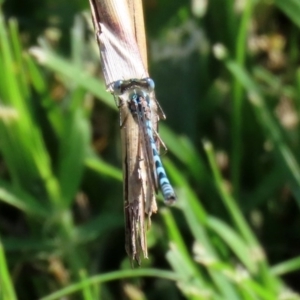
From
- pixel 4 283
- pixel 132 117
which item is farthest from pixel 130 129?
pixel 4 283

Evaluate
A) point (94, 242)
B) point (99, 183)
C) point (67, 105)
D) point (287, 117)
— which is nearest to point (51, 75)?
point (67, 105)

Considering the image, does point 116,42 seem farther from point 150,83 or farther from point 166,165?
point 166,165

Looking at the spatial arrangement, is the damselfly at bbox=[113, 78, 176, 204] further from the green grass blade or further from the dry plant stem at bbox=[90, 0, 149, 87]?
the green grass blade

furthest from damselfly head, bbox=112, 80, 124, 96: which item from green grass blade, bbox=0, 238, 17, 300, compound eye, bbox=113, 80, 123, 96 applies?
green grass blade, bbox=0, 238, 17, 300

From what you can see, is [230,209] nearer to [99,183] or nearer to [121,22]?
[99,183]

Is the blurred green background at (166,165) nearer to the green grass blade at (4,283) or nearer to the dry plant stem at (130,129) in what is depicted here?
the green grass blade at (4,283)

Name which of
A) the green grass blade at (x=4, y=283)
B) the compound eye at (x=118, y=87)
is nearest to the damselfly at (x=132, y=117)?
the compound eye at (x=118, y=87)
